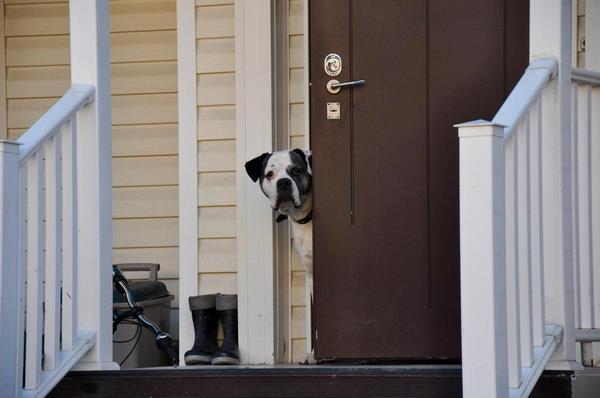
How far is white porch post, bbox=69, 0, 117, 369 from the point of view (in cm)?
453

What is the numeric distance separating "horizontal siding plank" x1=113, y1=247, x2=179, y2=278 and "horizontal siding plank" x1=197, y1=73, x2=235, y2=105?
96 cm

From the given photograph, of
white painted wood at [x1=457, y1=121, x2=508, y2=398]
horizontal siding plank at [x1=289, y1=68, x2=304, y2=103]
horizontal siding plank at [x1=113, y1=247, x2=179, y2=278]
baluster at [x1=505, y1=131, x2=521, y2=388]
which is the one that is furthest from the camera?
horizontal siding plank at [x1=113, y1=247, x2=179, y2=278]

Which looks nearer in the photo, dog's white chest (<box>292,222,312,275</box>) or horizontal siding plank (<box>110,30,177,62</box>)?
dog's white chest (<box>292,222,312,275</box>)

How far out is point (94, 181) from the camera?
180 inches

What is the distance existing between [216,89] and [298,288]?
1101mm

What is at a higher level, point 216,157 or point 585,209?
point 216,157

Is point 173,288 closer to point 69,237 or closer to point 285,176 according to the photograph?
point 285,176

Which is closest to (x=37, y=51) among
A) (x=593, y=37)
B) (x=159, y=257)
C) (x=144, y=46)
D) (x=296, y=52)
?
(x=144, y=46)

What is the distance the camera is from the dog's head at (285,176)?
530 centimetres

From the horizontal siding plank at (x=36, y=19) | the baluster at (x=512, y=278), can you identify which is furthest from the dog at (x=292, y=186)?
the horizontal siding plank at (x=36, y=19)

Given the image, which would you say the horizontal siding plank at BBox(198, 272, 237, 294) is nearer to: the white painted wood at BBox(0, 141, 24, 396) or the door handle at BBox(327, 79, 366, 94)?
the door handle at BBox(327, 79, 366, 94)

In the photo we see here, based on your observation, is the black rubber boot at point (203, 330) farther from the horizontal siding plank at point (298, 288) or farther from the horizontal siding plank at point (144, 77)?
the horizontal siding plank at point (144, 77)

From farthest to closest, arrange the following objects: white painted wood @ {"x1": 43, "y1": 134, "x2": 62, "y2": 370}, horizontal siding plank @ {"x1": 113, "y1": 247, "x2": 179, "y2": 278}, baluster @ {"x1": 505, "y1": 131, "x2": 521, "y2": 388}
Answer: horizontal siding plank @ {"x1": 113, "y1": 247, "x2": 179, "y2": 278} → white painted wood @ {"x1": 43, "y1": 134, "x2": 62, "y2": 370} → baluster @ {"x1": 505, "y1": 131, "x2": 521, "y2": 388}

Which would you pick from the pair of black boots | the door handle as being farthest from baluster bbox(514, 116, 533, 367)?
the pair of black boots
